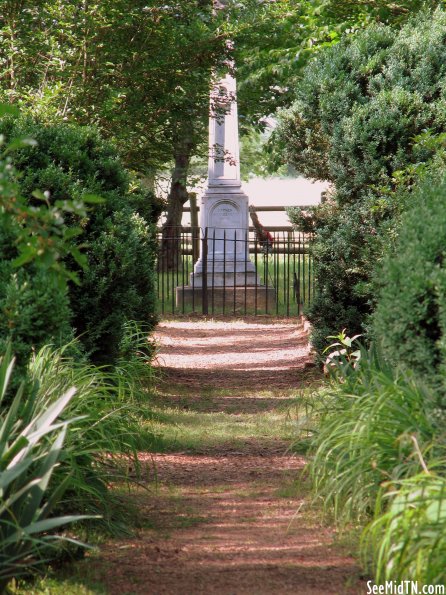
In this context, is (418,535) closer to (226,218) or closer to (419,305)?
(419,305)

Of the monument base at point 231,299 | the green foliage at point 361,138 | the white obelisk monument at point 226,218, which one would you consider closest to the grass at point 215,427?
the green foliage at point 361,138

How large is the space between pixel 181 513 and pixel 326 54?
5151mm

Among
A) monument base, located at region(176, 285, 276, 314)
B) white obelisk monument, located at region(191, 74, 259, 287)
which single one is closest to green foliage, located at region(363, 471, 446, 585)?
monument base, located at region(176, 285, 276, 314)

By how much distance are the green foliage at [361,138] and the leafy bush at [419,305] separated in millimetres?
2655

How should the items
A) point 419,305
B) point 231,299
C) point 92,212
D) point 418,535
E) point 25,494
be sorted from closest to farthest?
point 418,535 < point 25,494 < point 419,305 < point 92,212 < point 231,299

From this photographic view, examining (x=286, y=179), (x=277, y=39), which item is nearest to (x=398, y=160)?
(x=277, y=39)

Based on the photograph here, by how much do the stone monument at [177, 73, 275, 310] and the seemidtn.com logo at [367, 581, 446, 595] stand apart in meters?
12.1

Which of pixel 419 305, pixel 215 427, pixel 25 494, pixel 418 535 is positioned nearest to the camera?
pixel 418 535

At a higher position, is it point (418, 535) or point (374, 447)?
point (374, 447)

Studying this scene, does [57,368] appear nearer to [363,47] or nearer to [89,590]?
[89,590]

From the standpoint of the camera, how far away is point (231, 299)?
15.9m

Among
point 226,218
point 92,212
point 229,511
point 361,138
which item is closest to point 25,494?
point 229,511

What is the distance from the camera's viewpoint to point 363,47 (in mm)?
8414

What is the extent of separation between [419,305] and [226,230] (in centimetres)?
1232
